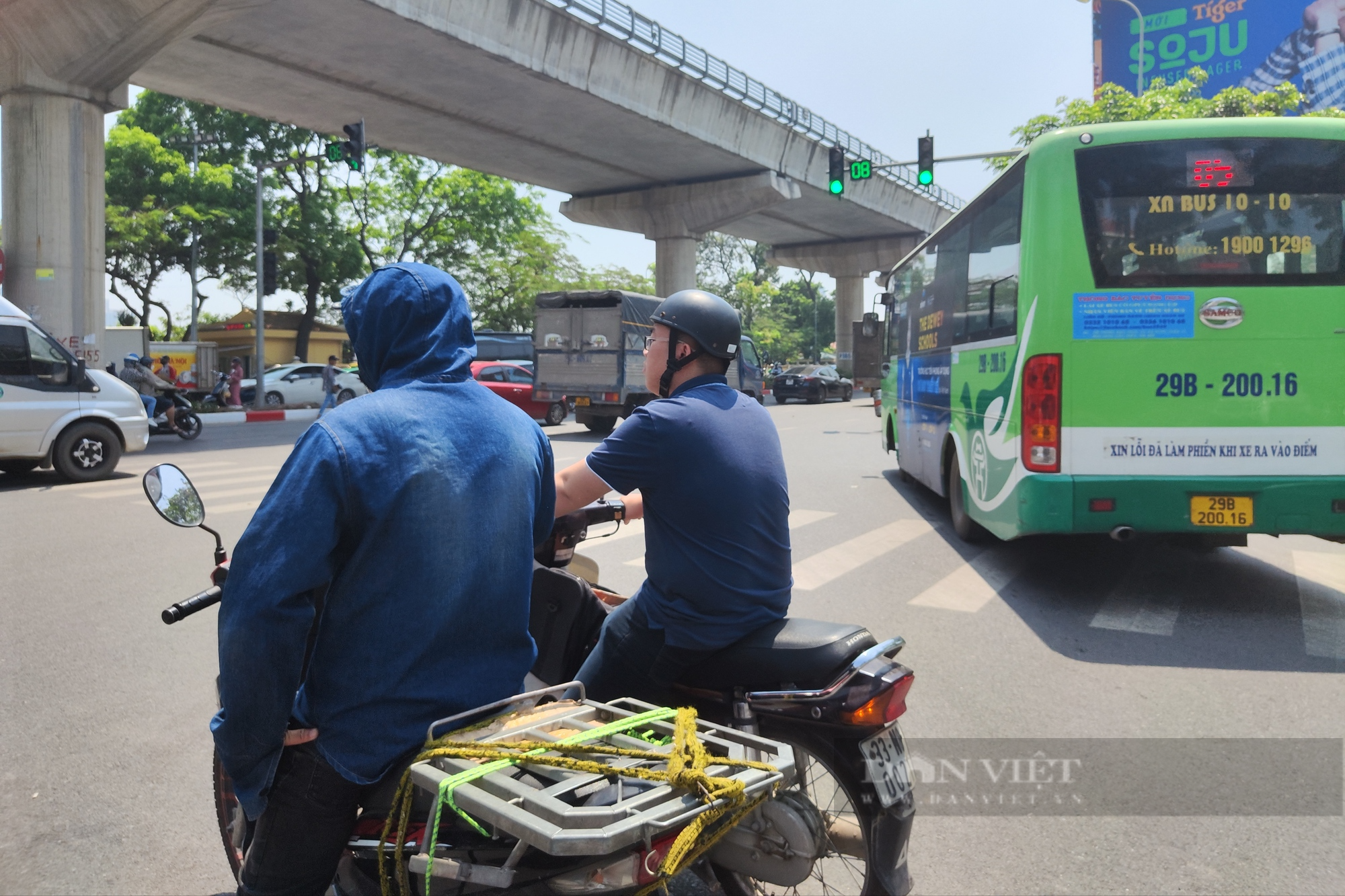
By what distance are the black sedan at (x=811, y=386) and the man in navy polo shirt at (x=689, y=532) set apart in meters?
31.7

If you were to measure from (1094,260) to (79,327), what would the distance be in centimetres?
1779

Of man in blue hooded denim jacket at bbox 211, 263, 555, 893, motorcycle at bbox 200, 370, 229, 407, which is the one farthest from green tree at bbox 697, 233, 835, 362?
man in blue hooded denim jacket at bbox 211, 263, 555, 893

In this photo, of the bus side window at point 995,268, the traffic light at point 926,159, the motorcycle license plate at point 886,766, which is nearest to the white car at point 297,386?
the traffic light at point 926,159

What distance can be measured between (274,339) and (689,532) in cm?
4953

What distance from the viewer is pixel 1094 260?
6.18m

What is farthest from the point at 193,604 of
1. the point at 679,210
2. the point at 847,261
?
the point at 847,261

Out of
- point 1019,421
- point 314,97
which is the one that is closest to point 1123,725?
point 1019,421

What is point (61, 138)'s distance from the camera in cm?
1766

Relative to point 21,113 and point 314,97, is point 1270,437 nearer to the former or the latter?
point 21,113

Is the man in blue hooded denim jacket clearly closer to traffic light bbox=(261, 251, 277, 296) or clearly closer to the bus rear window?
the bus rear window

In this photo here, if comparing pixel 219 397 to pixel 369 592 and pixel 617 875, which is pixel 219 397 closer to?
pixel 369 592

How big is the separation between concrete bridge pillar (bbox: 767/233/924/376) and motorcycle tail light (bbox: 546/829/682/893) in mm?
39737

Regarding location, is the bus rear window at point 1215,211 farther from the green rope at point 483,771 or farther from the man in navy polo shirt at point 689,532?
the green rope at point 483,771

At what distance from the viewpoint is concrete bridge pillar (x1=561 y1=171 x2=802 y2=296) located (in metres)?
30.3
